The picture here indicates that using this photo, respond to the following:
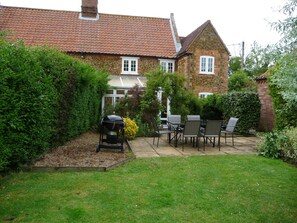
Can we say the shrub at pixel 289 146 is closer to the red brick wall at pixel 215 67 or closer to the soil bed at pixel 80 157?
the soil bed at pixel 80 157

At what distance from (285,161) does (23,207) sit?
7346mm

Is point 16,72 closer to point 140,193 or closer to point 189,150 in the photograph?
point 140,193

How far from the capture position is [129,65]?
21.2 m

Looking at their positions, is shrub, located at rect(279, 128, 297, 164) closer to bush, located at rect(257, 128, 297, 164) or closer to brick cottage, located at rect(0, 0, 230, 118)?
bush, located at rect(257, 128, 297, 164)

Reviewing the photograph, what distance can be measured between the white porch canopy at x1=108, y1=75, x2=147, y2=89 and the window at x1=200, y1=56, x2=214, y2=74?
4.78 m

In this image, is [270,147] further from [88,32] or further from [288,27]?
[88,32]

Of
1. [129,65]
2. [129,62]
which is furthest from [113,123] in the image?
[129,62]

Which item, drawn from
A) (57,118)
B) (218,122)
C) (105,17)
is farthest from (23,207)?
(105,17)

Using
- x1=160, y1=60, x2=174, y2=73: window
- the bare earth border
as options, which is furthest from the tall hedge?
x1=160, y1=60, x2=174, y2=73: window

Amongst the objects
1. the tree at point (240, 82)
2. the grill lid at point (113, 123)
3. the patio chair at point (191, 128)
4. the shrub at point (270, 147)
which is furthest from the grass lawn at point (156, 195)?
the tree at point (240, 82)

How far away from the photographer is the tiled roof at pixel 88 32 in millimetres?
20594

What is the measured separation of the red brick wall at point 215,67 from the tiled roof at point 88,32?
199 centimetres

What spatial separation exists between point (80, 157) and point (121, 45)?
1524cm

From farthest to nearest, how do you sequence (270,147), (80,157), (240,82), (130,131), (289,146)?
(240,82), (130,131), (270,147), (289,146), (80,157)
